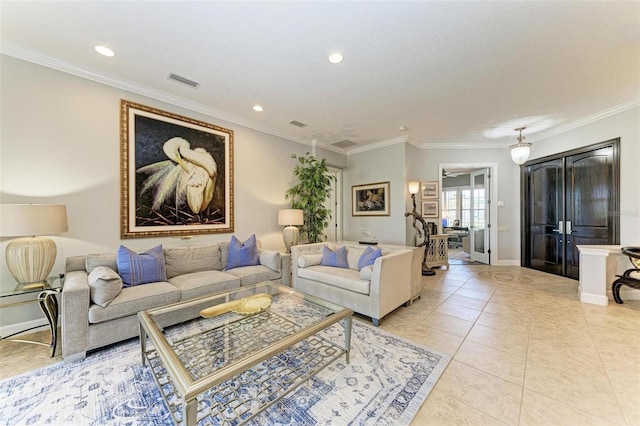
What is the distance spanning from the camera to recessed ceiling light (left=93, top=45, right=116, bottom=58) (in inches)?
92.3

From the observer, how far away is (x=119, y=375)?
1.86 meters

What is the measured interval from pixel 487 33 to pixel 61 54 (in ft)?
13.4

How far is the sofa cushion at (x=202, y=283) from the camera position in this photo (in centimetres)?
258

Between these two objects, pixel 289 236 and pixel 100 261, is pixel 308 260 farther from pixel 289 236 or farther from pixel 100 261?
pixel 100 261

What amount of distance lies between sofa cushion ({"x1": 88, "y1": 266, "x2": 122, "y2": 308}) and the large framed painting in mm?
985

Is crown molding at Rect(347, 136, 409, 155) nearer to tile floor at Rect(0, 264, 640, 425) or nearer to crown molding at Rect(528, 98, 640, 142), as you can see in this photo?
crown molding at Rect(528, 98, 640, 142)

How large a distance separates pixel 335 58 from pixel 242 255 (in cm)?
271

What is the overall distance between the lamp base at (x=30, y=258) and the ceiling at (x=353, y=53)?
184 cm

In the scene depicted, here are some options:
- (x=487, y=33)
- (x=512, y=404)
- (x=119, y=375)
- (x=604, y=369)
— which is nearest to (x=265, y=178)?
(x=119, y=375)

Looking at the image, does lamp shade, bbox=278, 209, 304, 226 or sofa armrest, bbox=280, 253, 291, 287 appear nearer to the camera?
sofa armrest, bbox=280, 253, 291, 287

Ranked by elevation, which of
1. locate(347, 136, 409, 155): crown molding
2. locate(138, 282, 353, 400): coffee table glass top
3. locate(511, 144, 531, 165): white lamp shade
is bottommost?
locate(138, 282, 353, 400): coffee table glass top

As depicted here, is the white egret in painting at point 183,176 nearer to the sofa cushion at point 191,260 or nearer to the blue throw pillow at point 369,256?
the sofa cushion at point 191,260

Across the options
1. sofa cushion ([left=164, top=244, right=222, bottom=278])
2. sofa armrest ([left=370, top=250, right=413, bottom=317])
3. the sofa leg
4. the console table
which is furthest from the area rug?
the console table

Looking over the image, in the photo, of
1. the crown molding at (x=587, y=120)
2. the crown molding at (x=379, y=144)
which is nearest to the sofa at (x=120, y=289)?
the crown molding at (x=379, y=144)
